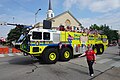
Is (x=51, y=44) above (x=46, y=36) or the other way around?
the other way around

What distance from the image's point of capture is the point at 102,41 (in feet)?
71.7

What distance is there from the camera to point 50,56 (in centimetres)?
1459

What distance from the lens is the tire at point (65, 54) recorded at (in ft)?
51.4

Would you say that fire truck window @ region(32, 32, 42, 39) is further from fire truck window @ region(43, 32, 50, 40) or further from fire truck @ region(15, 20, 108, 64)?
fire truck window @ region(43, 32, 50, 40)

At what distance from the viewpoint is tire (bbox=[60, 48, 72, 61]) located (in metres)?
15.7

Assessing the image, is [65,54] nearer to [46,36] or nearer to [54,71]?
[46,36]

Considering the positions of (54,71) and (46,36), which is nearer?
(54,71)

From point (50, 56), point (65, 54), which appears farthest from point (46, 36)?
point (65, 54)

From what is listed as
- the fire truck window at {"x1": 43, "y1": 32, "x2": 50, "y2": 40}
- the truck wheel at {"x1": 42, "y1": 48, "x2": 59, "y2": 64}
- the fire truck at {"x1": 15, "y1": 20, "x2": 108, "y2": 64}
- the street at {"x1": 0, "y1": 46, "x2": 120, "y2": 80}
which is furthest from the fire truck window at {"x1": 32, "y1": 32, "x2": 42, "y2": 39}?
the street at {"x1": 0, "y1": 46, "x2": 120, "y2": 80}

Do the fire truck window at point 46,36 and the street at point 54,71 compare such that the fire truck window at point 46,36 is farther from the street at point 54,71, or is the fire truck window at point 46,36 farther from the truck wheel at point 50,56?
the street at point 54,71

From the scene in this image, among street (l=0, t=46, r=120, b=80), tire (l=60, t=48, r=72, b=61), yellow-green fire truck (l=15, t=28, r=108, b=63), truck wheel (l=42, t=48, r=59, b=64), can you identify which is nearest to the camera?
street (l=0, t=46, r=120, b=80)

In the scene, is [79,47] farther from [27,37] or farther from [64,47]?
[27,37]

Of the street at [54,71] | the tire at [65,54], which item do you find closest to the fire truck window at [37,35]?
the street at [54,71]

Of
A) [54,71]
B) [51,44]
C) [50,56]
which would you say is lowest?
[54,71]
